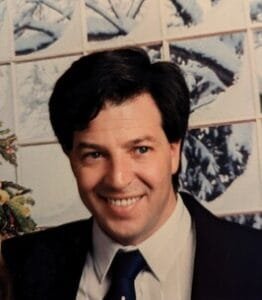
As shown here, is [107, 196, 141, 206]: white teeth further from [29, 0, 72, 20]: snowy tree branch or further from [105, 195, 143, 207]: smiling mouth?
[29, 0, 72, 20]: snowy tree branch

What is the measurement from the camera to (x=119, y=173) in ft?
3.60

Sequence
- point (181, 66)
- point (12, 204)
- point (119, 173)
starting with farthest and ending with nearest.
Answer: point (181, 66)
point (12, 204)
point (119, 173)

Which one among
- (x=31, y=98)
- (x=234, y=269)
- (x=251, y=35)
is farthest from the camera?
(x=31, y=98)

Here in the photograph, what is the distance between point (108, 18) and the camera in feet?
4.84

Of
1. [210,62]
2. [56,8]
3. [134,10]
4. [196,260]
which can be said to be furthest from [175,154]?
[56,8]

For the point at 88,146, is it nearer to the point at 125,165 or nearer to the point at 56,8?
the point at 125,165

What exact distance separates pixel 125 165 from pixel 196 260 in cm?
25

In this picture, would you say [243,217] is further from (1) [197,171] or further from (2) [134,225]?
(2) [134,225]

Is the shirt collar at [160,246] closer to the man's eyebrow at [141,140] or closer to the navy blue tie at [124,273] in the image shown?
the navy blue tie at [124,273]

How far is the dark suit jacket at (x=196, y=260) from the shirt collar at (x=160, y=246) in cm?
3

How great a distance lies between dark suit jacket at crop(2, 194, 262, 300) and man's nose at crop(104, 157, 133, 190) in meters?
0.20

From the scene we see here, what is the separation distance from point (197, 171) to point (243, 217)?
0.17 m

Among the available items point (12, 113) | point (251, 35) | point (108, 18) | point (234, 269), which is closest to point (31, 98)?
point (12, 113)

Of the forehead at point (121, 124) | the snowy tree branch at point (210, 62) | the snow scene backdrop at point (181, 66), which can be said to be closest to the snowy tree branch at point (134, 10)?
the snow scene backdrop at point (181, 66)
